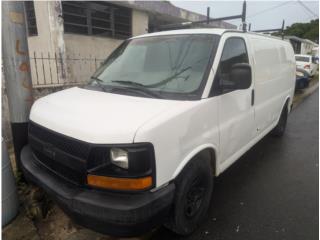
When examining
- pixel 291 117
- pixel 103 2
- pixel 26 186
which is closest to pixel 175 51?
pixel 26 186

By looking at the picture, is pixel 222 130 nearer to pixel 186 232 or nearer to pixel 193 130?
pixel 193 130

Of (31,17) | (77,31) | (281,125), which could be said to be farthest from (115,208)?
(31,17)

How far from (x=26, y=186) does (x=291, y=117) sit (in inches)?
285

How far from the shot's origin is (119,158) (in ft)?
6.53

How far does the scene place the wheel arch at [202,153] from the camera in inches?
89.9

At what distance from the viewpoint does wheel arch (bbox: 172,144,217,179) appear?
228 centimetres

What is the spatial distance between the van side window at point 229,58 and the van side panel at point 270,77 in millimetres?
364

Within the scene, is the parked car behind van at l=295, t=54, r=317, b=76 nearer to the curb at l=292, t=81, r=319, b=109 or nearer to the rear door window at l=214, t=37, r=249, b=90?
the curb at l=292, t=81, r=319, b=109

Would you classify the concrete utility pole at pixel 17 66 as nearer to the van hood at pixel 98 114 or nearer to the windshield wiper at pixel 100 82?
the van hood at pixel 98 114

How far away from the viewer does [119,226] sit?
2.02 metres

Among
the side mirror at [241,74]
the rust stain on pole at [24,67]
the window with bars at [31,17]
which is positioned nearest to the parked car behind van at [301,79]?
the side mirror at [241,74]

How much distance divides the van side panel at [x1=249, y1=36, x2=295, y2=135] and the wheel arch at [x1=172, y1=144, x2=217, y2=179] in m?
1.28

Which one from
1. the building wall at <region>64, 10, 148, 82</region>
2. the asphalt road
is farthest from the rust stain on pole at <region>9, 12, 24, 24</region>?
the building wall at <region>64, 10, 148, 82</region>

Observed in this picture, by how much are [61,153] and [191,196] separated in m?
1.32
